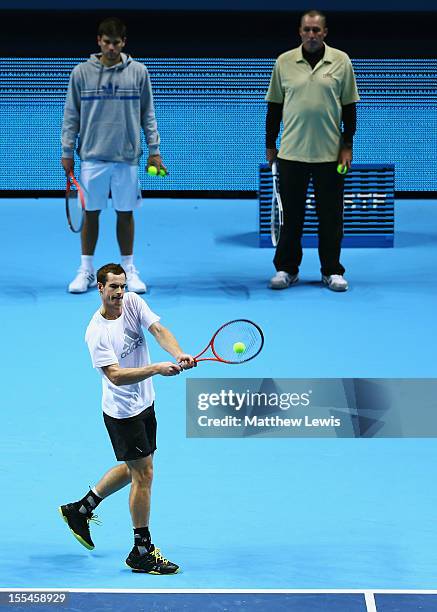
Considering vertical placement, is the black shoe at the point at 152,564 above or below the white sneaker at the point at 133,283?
below

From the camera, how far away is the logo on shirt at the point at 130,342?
5477mm

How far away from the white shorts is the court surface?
2.31ft

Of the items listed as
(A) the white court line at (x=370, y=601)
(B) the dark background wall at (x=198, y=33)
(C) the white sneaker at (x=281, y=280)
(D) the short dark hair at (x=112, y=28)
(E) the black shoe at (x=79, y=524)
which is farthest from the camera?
(B) the dark background wall at (x=198, y=33)

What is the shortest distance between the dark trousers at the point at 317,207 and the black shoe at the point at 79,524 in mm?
4740

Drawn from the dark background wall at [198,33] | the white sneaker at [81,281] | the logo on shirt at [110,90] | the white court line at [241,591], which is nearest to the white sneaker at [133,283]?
the white sneaker at [81,281]

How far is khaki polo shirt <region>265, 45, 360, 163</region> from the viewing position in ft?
31.7

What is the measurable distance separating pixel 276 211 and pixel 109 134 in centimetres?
150

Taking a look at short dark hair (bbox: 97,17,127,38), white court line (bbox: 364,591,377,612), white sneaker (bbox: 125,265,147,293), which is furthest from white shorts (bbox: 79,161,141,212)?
white court line (bbox: 364,591,377,612)

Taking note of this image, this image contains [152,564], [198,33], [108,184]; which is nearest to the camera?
[152,564]

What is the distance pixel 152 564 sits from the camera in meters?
5.30

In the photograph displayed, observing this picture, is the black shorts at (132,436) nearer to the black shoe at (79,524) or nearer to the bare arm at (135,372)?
the bare arm at (135,372)

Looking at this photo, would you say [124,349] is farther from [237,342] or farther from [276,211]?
[276,211]

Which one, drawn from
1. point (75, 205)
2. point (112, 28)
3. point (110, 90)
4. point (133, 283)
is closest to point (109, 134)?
point (110, 90)

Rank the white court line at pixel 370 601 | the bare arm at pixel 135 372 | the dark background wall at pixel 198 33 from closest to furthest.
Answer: the white court line at pixel 370 601 → the bare arm at pixel 135 372 → the dark background wall at pixel 198 33
